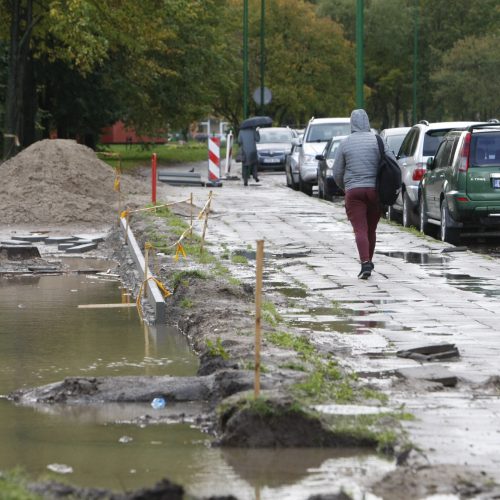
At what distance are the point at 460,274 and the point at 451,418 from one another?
8050 mm

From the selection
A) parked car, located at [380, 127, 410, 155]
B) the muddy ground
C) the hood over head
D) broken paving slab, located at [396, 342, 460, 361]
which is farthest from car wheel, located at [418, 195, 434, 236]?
A: broken paving slab, located at [396, 342, 460, 361]

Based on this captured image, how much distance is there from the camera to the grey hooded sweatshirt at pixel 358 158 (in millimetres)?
15039

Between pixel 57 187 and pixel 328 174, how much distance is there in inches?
332

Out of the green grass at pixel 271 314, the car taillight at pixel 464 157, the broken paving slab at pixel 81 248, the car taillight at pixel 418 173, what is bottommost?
the broken paving slab at pixel 81 248

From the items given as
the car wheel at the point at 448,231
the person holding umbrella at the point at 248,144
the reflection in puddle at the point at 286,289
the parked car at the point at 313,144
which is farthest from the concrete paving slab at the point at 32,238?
the person holding umbrella at the point at 248,144

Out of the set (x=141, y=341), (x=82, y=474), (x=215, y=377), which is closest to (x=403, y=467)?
(x=82, y=474)

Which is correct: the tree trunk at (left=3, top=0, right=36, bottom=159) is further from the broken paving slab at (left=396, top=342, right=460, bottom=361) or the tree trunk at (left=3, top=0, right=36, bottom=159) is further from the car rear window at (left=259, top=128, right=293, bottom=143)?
the broken paving slab at (left=396, top=342, right=460, bottom=361)

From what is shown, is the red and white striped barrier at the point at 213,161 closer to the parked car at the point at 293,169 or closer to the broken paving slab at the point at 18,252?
the parked car at the point at 293,169

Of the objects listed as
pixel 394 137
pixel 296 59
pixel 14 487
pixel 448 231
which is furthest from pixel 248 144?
pixel 296 59

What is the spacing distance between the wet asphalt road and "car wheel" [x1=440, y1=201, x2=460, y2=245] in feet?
1.14

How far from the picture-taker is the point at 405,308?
1256cm

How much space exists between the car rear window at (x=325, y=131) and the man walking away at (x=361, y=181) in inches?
851

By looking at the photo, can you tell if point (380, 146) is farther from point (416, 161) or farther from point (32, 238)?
point (416, 161)

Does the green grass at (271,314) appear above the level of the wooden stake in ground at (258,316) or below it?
below
